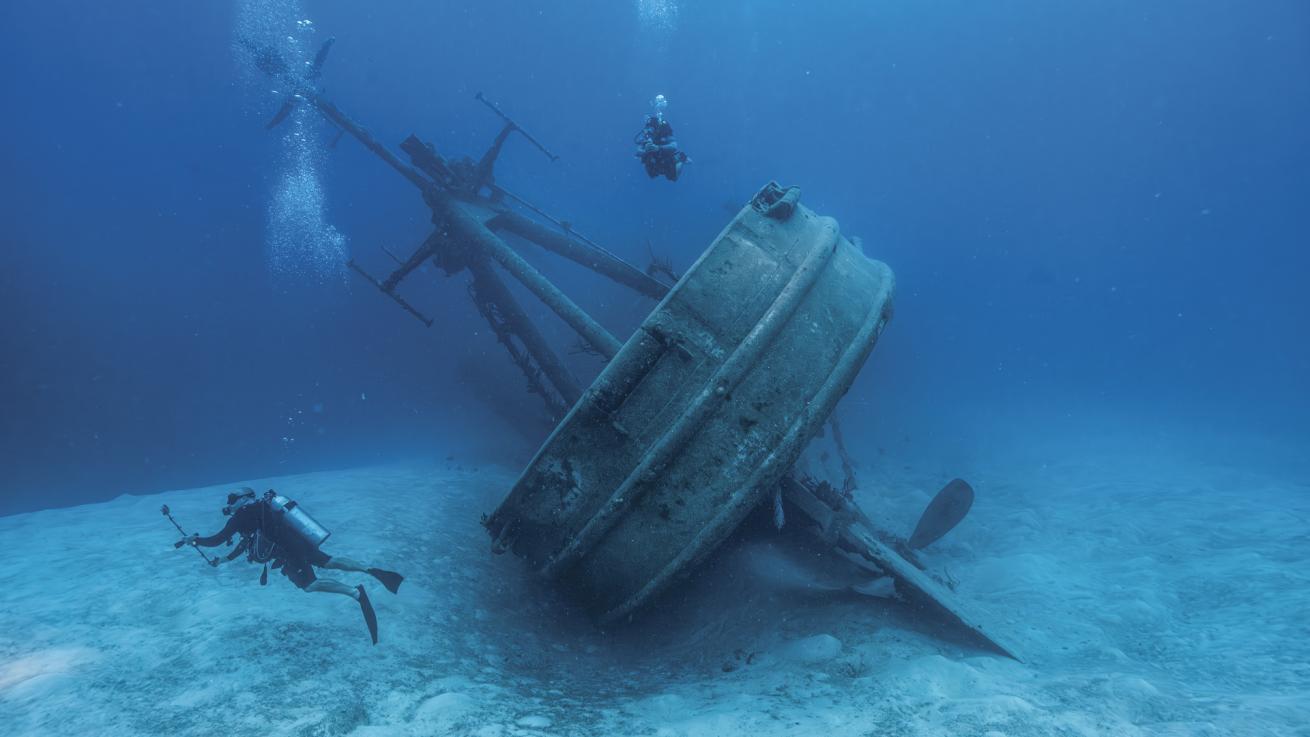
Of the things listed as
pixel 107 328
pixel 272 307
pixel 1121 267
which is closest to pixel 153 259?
pixel 272 307

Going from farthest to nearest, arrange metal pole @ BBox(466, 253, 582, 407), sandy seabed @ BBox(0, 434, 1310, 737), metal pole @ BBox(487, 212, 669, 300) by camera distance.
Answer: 1. metal pole @ BBox(466, 253, 582, 407)
2. metal pole @ BBox(487, 212, 669, 300)
3. sandy seabed @ BBox(0, 434, 1310, 737)

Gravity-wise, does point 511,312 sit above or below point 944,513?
below

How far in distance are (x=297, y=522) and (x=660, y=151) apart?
559 cm

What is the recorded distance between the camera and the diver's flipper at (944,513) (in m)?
6.94

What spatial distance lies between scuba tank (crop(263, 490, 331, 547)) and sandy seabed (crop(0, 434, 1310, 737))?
0.50 metres

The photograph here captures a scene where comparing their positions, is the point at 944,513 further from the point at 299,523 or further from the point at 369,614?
the point at 299,523

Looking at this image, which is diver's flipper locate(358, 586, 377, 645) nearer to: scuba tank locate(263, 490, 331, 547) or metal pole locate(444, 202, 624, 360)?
scuba tank locate(263, 490, 331, 547)

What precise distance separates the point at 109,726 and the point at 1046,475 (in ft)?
55.7

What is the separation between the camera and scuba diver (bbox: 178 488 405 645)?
3838 mm

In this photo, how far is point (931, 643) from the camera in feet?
12.6

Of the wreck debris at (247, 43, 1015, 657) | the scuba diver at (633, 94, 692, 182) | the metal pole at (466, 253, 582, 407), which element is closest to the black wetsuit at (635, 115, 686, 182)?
the scuba diver at (633, 94, 692, 182)

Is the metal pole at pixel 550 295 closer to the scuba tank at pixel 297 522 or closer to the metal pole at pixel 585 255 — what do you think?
the metal pole at pixel 585 255

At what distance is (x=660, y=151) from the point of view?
22.0 ft

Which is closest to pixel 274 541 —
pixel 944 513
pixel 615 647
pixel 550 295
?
pixel 615 647
